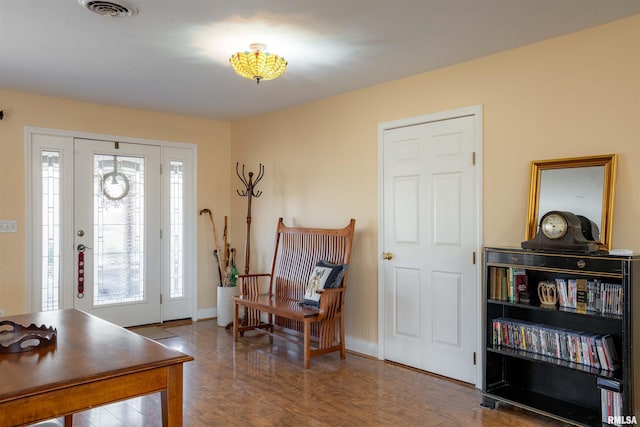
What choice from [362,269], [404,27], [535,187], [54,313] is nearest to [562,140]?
[535,187]

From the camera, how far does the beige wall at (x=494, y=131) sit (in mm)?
2934

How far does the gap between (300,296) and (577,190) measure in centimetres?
271

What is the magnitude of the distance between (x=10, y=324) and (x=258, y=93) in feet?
10.5

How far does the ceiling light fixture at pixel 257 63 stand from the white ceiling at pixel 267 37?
107 millimetres

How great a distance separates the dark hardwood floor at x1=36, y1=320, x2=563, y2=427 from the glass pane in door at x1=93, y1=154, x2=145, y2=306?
1.55 metres

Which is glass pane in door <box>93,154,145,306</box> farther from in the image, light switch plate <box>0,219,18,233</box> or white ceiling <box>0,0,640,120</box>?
white ceiling <box>0,0,640,120</box>

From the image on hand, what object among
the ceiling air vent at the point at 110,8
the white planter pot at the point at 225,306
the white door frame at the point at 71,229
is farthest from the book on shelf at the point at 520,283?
the white door frame at the point at 71,229

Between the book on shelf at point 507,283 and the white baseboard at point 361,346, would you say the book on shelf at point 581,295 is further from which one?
the white baseboard at point 361,346

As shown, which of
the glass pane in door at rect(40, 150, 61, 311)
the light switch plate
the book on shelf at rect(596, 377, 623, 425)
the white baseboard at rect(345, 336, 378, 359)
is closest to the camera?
the book on shelf at rect(596, 377, 623, 425)

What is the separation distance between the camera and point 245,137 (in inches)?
239

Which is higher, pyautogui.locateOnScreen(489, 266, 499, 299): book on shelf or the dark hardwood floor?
pyautogui.locateOnScreen(489, 266, 499, 299): book on shelf

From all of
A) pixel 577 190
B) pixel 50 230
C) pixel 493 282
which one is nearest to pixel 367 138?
pixel 493 282

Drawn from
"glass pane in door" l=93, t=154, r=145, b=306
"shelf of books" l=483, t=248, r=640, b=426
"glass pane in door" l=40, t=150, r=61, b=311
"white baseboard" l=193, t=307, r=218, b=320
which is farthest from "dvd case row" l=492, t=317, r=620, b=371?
"glass pane in door" l=40, t=150, r=61, b=311

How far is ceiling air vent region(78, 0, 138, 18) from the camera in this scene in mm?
2684
